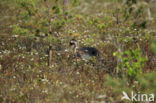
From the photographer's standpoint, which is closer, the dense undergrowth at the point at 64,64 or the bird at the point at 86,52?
the dense undergrowth at the point at 64,64

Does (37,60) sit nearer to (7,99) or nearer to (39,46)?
(39,46)

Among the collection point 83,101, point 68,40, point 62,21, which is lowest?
point 83,101

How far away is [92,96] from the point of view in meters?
4.66

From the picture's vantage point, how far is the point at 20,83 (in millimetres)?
5492

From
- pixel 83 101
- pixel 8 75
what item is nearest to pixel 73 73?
pixel 83 101

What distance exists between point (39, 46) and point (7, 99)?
3441 millimetres

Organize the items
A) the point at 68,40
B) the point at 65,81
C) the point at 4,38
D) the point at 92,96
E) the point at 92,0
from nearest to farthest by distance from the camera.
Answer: the point at 92,96 < the point at 65,81 < the point at 68,40 < the point at 4,38 < the point at 92,0

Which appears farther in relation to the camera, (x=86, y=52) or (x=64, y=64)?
(x=86, y=52)

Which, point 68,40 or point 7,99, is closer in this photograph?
point 7,99

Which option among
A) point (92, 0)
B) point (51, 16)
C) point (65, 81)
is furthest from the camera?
point (92, 0)

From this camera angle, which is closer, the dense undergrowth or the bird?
the dense undergrowth

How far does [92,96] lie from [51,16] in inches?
123

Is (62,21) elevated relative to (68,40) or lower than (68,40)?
elevated

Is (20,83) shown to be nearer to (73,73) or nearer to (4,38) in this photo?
(73,73)
